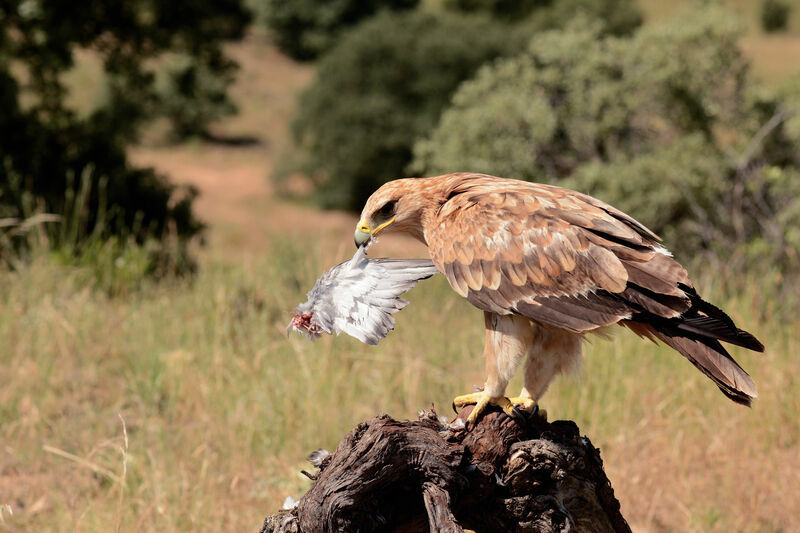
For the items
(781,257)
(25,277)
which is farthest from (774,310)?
(25,277)

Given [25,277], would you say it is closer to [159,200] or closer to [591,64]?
[159,200]

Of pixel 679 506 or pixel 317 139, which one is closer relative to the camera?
pixel 679 506

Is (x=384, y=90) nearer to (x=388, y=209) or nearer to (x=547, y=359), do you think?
(x=388, y=209)

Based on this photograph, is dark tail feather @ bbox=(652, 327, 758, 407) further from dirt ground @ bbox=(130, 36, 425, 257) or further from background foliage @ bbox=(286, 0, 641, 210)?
background foliage @ bbox=(286, 0, 641, 210)

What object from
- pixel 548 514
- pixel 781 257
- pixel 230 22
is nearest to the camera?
pixel 548 514

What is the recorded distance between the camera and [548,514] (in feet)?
10.3

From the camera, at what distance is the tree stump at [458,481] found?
9.50 feet

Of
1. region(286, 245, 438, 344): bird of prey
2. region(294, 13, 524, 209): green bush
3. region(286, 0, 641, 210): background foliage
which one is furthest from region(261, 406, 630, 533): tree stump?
region(294, 13, 524, 209): green bush

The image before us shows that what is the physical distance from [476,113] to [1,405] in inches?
277

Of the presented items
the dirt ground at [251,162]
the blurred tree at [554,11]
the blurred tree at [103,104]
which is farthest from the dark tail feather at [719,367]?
the blurred tree at [554,11]

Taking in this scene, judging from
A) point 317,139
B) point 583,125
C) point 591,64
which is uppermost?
point 591,64

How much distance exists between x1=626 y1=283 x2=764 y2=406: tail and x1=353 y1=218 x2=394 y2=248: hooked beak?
41.5 inches

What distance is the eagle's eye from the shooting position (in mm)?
3350

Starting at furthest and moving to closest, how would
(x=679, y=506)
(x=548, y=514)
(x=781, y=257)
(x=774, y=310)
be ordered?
(x=781, y=257) → (x=774, y=310) → (x=679, y=506) → (x=548, y=514)
